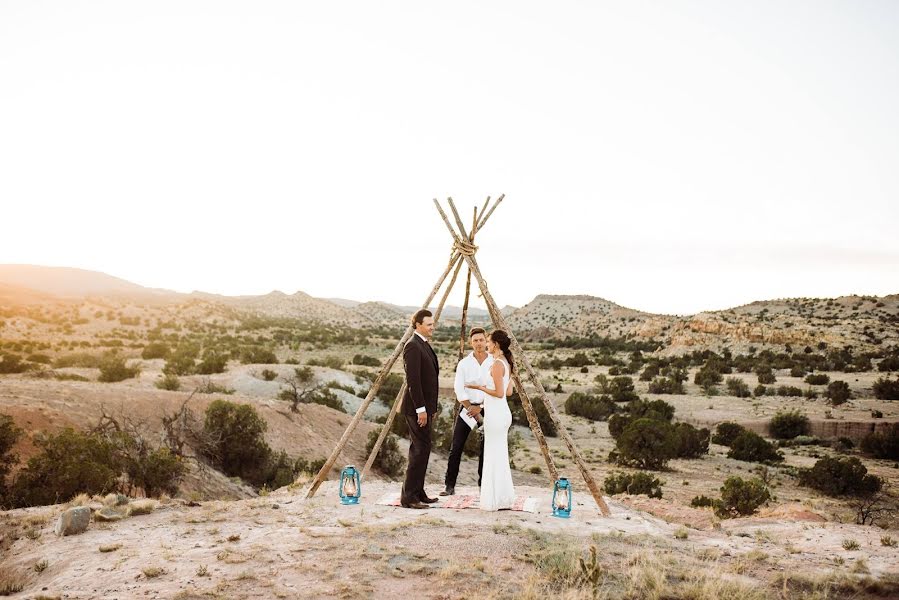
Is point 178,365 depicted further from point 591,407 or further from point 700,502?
point 700,502

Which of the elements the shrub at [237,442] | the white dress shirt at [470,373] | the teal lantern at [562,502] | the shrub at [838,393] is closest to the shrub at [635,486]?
the teal lantern at [562,502]

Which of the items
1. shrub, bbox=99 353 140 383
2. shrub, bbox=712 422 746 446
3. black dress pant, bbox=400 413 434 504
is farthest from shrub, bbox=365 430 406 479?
shrub, bbox=712 422 746 446

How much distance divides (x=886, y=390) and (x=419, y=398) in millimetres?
27322

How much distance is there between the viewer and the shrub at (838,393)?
24.4 m

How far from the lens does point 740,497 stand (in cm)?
1110

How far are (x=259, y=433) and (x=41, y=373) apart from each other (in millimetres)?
8519

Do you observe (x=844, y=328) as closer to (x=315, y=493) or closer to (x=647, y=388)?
(x=647, y=388)

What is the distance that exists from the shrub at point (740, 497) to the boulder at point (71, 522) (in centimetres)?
1007

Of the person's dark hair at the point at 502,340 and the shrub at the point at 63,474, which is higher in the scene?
the person's dark hair at the point at 502,340

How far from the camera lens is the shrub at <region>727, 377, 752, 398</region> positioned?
27.3 m

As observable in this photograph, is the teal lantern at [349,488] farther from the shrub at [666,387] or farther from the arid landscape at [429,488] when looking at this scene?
the shrub at [666,387]

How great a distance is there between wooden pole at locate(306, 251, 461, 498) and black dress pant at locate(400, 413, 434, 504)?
38.8 inches

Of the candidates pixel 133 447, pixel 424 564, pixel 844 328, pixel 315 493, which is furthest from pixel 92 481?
pixel 844 328

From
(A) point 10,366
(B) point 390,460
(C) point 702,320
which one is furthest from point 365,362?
(C) point 702,320
